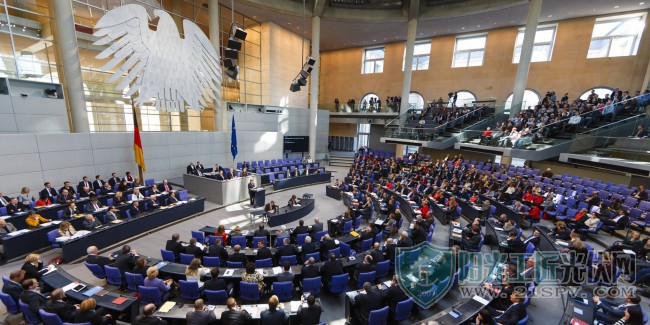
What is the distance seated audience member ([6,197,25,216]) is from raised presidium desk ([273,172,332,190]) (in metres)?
9.61

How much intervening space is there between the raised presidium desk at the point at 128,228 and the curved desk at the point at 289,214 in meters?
3.41

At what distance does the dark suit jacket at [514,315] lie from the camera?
439 cm

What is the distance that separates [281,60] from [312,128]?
246 inches

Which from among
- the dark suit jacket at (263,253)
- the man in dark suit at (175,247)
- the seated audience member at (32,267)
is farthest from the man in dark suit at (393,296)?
the seated audience member at (32,267)

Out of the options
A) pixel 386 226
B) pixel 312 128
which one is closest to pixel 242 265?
pixel 386 226

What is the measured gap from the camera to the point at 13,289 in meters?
4.73

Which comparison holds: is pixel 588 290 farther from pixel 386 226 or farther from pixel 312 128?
pixel 312 128

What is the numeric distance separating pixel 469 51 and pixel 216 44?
21.3 m

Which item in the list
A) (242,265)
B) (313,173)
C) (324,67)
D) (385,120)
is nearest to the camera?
(242,265)

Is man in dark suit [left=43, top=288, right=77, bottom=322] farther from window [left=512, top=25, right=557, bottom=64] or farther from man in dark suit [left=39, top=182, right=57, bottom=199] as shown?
window [left=512, top=25, right=557, bottom=64]

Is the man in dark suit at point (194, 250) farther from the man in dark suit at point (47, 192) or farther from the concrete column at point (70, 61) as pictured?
the concrete column at point (70, 61)

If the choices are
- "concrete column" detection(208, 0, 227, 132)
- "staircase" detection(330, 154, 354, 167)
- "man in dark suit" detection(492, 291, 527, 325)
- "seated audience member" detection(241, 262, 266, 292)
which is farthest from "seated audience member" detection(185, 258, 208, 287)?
"staircase" detection(330, 154, 354, 167)

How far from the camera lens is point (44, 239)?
7605 millimetres

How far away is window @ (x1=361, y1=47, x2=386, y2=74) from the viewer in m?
28.6
